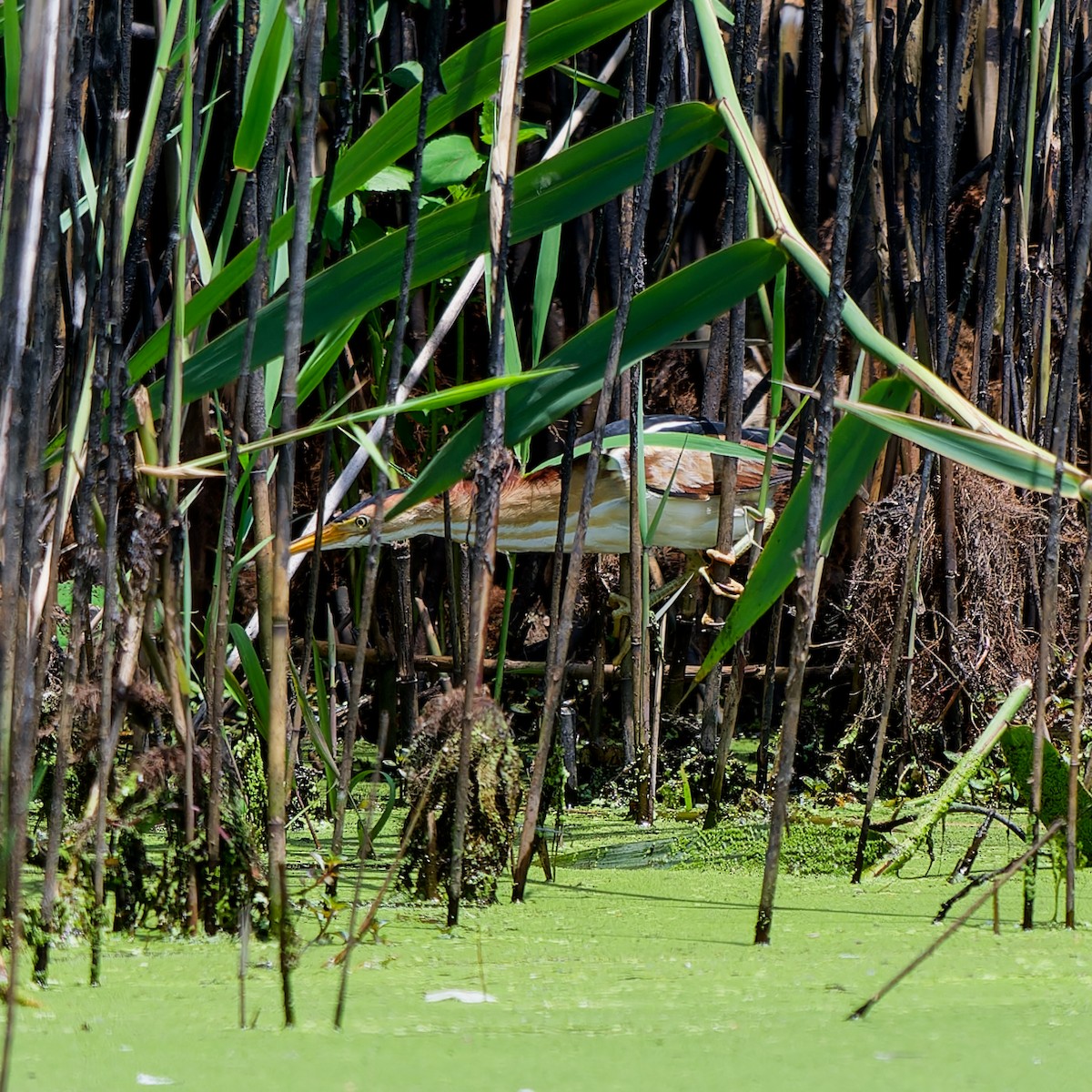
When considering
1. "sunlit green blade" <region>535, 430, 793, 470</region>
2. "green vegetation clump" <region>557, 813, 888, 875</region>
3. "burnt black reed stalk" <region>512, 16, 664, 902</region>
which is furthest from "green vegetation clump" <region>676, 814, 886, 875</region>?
"sunlit green blade" <region>535, 430, 793, 470</region>

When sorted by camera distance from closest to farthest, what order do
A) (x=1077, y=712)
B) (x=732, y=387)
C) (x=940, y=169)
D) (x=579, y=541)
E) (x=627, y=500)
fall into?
(x=1077, y=712), (x=579, y=541), (x=940, y=169), (x=732, y=387), (x=627, y=500)

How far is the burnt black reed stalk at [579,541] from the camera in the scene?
1.19 meters

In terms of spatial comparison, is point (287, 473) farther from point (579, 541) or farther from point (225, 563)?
point (579, 541)

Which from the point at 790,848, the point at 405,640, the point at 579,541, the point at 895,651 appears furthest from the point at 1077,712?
the point at 405,640

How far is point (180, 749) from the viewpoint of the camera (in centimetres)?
126

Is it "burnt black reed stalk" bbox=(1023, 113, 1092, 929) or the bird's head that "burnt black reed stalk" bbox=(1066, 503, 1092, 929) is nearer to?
"burnt black reed stalk" bbox=(1023, 113, 1092, 929)

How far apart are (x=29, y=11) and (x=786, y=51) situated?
9.01ft

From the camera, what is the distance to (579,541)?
4.51 ft

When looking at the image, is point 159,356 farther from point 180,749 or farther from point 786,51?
point 786,51

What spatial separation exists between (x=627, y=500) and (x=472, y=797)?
1.12 meters

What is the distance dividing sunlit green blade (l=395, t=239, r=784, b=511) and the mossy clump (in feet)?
0.99

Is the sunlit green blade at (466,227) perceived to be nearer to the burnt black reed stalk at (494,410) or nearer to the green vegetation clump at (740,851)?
the burnt black reed stalk at (494,410)

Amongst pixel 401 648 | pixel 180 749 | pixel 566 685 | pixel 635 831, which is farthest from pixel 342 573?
pixel 180 749

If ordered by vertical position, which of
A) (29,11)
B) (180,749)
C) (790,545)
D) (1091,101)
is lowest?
(180,749)
